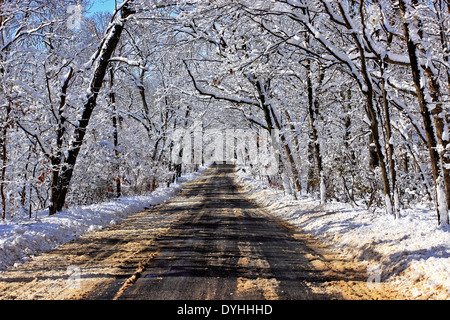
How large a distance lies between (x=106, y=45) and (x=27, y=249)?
7536 mm

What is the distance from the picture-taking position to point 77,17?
11.1 metres

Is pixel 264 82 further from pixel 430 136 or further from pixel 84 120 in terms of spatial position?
pixel 430 136

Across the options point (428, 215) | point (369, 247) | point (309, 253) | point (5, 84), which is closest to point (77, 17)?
point (5, 84)

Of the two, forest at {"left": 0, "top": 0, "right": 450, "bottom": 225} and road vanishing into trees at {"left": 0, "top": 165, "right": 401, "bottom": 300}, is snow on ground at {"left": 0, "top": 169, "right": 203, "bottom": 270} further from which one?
forest at {"left": 0, "top": 0, "right": 450, "bottom": 225}

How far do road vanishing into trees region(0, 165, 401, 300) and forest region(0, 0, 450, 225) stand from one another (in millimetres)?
2800

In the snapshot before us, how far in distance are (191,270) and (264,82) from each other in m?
13.2

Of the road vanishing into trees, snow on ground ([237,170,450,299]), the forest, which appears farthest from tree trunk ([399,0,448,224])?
the road vanishing into trees

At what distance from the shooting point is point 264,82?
54.3 feet

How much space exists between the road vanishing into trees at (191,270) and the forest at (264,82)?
280 centimetres

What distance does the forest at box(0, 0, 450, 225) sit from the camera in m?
7.23

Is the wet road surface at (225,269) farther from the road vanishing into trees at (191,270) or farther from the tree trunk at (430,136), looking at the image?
the tree trunk at (430,136)

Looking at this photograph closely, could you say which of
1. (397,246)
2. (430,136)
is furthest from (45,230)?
(430,136)

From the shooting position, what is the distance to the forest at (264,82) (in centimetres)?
723
